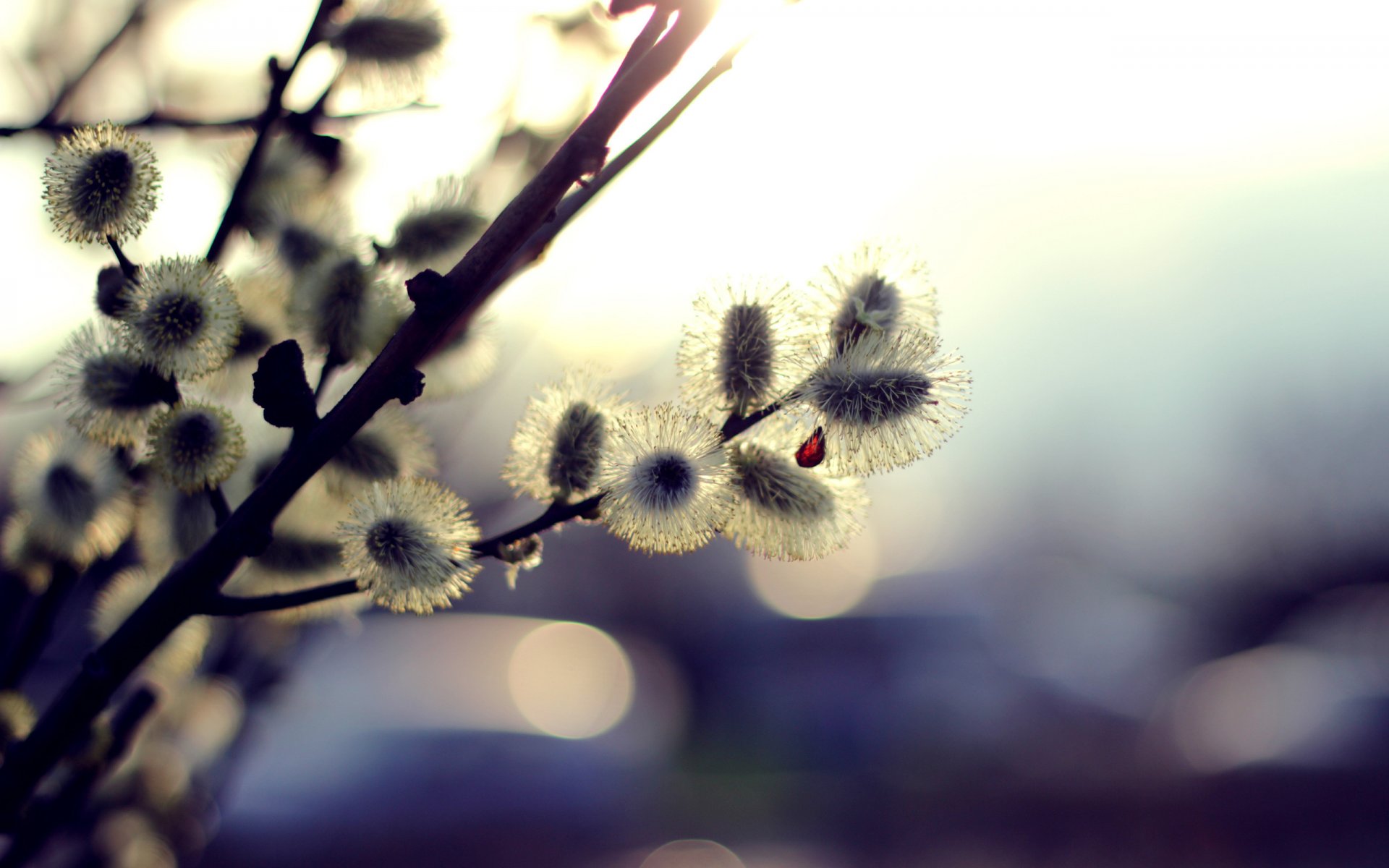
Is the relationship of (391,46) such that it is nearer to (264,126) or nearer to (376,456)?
(264,126)

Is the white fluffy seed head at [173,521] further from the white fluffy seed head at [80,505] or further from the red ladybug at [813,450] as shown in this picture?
the red ladybug at [813,450]

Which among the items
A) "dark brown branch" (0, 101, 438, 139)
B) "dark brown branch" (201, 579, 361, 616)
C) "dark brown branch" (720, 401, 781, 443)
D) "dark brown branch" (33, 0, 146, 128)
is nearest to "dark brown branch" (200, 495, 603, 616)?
"dark brown branch" (201, 579, 361, 616)

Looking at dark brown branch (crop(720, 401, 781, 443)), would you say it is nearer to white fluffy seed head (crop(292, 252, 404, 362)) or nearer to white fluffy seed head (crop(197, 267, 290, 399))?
white fluffy seed head (crop(292, 252, 404, 362))

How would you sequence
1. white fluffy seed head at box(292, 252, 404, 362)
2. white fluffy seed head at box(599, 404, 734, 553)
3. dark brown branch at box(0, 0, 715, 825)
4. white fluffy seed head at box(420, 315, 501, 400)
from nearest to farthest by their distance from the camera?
dark brown branch at box(0, 0, 715, 825)
white fluffy seed head at box(599, 404, 734, 553)
white fluffy seed head at box(292, 252, 404, 362)
white fluffy seed head at box(420, 315, 501, 400)

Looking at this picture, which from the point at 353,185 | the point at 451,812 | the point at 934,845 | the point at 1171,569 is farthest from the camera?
the point at 1171,569

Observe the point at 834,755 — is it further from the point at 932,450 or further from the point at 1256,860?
the point at 932,450

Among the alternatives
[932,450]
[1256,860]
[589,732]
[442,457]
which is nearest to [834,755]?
[589,732]
